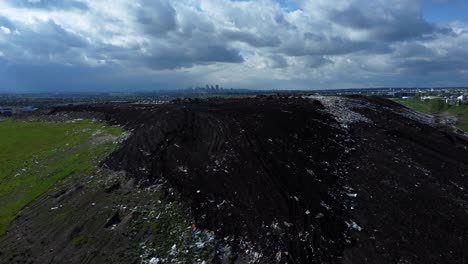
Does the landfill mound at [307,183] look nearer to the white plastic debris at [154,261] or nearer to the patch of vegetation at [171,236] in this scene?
the white plastic debris at [154,261]

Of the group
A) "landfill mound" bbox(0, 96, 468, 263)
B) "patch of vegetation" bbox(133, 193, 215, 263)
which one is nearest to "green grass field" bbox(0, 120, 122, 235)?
"landfill mound" bbox(0, 96, 468, 263)

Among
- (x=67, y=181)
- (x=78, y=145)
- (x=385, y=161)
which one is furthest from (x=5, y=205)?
(x=385, y=161)

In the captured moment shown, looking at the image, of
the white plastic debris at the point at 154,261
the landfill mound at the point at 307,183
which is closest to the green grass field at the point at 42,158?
the landfill mound at the point at 307,183

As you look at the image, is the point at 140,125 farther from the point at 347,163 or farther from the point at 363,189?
the point at 363,189

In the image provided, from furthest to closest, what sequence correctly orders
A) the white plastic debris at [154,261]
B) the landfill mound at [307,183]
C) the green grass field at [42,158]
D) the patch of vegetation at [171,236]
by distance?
1. the green grass field at [42,158]
2. the landfill mound at [307,183]
3. the patch of vegetation at [171,236]
4. the white plastic debris at [154,261]

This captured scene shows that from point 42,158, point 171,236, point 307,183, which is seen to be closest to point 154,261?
point 171,236

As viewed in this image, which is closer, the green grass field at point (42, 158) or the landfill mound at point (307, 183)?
the landfill mound at point (307, 183)

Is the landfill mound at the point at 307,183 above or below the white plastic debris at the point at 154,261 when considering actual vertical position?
above

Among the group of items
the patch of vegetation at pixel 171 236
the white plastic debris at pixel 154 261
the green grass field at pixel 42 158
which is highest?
the green grass field at pixel 42 158
